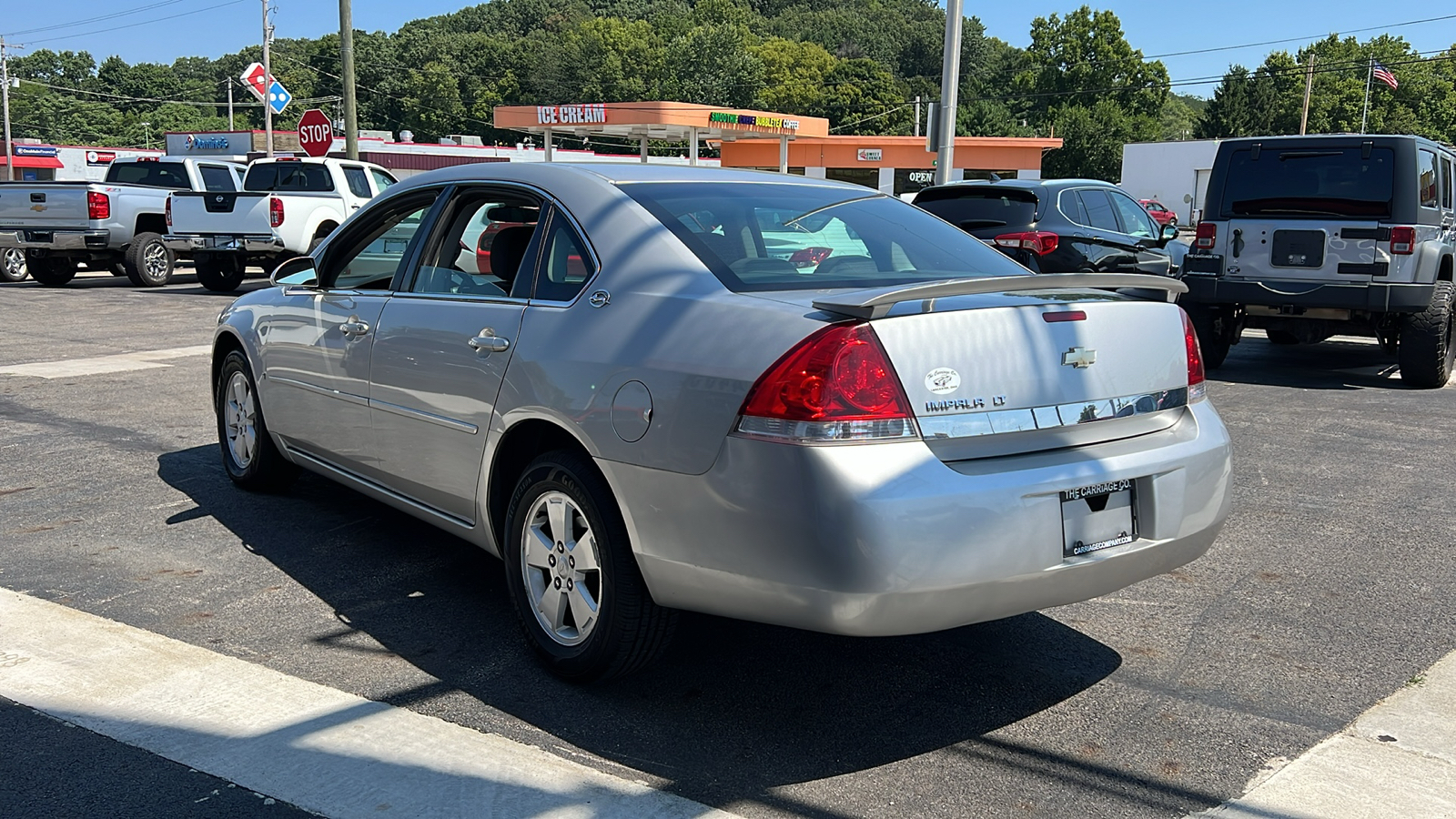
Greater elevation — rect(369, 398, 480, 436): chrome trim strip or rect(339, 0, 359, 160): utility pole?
rect(339, 0, 359, 160): utility pole

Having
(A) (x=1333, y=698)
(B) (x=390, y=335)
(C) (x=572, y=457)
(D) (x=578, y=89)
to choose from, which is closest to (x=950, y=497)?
(C) (x=572, y=457)

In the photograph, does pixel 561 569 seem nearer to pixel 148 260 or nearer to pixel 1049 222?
pixel 1049 222

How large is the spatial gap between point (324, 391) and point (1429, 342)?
8668mm

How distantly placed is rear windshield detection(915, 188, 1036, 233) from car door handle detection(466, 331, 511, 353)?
8425 mm

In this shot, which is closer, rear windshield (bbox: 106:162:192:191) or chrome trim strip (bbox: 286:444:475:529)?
Result: chrome trim strip (bbox: 286:444:475:529)

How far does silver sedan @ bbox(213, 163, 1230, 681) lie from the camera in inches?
120

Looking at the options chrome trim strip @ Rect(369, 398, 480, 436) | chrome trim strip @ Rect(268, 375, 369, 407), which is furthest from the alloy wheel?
chrome trim strip @ Rect(268, 375, 369, 407)

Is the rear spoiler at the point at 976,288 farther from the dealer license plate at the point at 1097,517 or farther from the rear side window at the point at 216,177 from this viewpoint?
the rear side window at the point at 216,177

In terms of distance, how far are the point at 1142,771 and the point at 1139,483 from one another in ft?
2.58

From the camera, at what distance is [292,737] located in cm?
328

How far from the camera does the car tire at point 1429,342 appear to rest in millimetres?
9695

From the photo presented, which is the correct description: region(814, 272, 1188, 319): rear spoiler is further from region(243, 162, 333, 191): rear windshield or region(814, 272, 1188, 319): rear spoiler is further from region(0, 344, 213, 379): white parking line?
region(243, 162, 333, 191): rear windshield

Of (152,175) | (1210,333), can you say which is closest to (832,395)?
(1210,333)

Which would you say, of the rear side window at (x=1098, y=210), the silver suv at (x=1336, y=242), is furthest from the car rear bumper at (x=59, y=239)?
the silver suv at (x=1336, y=242)
